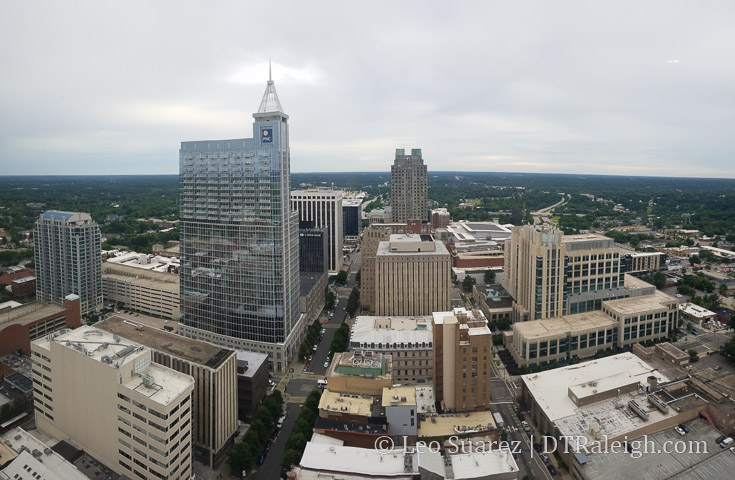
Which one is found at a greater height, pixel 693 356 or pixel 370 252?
pixel 370 252

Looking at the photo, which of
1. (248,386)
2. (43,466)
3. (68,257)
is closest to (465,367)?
(248,386)

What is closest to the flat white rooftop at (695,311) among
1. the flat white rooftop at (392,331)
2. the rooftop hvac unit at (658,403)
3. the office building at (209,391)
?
the rooftop hvac unit at (658,403)

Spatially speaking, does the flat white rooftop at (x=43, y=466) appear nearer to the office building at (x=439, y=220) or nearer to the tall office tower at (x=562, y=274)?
the tall office tower at (x=562, y=274)

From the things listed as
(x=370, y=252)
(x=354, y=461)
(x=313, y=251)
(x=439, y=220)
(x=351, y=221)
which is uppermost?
(x=439, y=220)

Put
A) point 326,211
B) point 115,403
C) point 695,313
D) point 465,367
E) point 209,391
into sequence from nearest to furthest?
point 115,403 < point 209,391 < point 465,367 < point 695,313 < point 326,211

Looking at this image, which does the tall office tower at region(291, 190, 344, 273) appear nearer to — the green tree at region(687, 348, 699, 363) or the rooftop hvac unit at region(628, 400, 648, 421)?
the green tree at region(687, 348, 699, 363)

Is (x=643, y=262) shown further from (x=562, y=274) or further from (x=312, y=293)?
(x=312, y=293)

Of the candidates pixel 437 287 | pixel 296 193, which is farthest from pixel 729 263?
pixel 296 193
